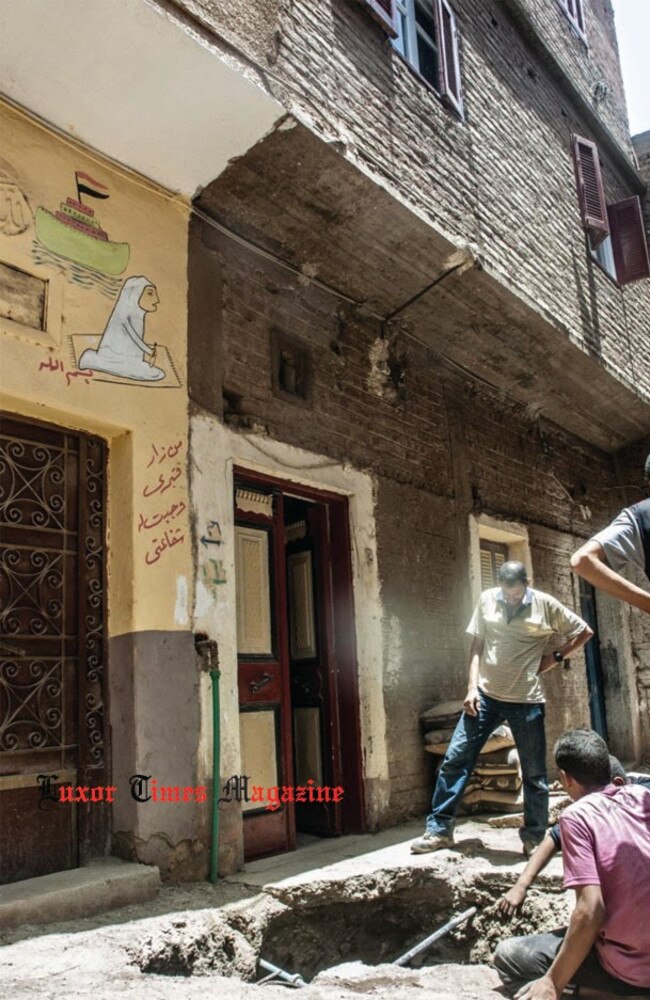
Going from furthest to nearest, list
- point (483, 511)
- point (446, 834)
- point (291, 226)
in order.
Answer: point (483, 511), point (291, 226), point (446, 834)

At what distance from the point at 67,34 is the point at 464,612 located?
204 inches

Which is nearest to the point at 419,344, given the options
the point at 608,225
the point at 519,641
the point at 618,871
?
the point at 519,641

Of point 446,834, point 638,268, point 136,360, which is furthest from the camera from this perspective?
point 638,268

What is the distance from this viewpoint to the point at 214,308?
5289 millimetres

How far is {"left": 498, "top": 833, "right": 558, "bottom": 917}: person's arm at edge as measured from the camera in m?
3.63

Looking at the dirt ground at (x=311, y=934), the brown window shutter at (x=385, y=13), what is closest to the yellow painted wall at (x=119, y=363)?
the dirt ground at (x=311, y=934)

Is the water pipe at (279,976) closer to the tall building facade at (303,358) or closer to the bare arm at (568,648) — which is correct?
the tall building facade at (303,358)

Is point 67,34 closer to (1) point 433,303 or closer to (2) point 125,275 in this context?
(2) point 125,275

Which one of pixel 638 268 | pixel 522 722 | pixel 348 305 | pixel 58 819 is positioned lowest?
pixel 58 819

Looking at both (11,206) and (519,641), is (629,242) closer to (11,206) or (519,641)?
(519,641)

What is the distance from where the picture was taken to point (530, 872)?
144 inches

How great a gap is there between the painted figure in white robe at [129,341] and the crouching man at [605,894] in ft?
10.0

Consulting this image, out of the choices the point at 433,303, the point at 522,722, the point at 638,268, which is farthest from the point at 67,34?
the point at 638,268

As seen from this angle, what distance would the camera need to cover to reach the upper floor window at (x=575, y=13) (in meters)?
10.0
